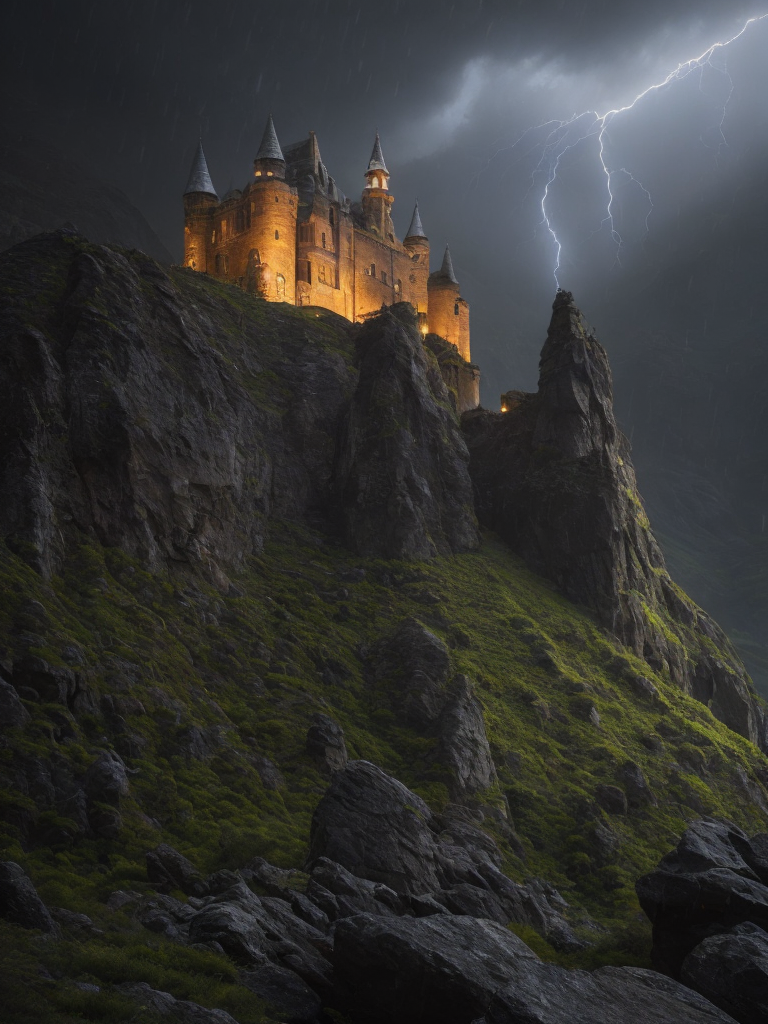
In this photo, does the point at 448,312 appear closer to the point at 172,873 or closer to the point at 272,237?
Result: the point at 272,237

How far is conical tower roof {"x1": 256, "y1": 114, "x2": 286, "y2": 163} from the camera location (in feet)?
387

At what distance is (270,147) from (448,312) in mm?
31789

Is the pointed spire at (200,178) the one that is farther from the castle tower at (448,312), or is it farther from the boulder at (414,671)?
the boulder at (414,671)

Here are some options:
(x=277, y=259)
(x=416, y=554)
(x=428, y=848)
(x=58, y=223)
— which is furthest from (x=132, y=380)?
(x=58, y=223)

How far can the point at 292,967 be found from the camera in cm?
2759

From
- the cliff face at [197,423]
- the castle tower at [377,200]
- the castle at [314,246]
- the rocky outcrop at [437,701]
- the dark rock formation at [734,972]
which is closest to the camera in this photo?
the dark rock formation at [734,972]

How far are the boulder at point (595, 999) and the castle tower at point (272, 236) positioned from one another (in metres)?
90.6

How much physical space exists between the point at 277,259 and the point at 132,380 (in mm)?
53865

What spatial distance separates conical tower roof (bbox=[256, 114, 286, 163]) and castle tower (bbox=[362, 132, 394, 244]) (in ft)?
51.6

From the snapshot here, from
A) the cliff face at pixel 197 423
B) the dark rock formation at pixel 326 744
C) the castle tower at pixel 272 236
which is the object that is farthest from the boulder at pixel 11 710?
the castle tower at pixel 272 236

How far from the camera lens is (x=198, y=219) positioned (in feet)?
389

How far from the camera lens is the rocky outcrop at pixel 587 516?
88.6 metres

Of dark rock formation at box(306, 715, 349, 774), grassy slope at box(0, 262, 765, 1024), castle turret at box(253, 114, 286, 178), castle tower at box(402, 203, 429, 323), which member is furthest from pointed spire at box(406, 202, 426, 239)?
dark rock formation at box(306, 715, 349, 774)

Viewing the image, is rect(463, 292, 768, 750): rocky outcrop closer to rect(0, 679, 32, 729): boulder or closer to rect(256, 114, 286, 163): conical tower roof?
rect(256, 114, 286, 163): conical tower roof
